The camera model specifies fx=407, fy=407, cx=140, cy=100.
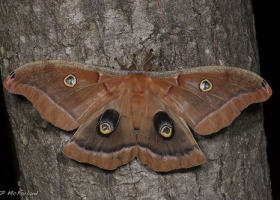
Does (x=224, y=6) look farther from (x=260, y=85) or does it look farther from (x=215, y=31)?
(x=260, y=85)

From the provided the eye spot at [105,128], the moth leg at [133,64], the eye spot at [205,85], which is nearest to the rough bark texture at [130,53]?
the moth leg at [133,64]

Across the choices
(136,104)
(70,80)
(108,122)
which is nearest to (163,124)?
(136,104)

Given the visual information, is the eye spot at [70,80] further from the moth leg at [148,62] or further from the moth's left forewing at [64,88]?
the moth leg at [148,62]

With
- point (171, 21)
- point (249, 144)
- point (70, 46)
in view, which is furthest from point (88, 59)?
point (249, 144)

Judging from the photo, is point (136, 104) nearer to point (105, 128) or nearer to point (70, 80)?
point (105, 128)

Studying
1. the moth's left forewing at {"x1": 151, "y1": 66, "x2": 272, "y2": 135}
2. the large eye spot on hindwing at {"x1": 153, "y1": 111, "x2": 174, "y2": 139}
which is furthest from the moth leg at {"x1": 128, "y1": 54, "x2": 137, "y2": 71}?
the large eye spot on hindwing at {"x1": 153, "y1": 111, "x2": 174, "y2": 139}

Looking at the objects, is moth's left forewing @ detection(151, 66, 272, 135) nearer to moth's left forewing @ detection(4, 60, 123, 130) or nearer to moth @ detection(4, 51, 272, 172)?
moth @ detection(4, 51, 272, 172)
